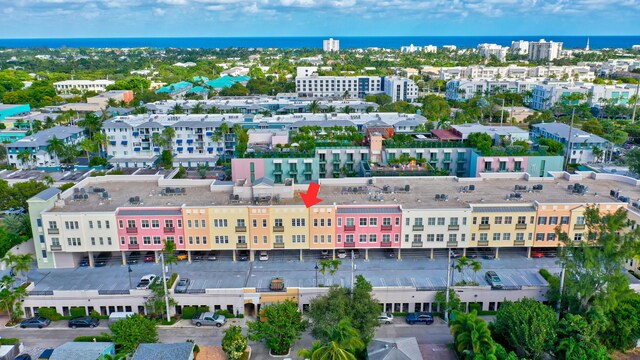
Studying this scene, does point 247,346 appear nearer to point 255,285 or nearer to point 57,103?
point 255,285

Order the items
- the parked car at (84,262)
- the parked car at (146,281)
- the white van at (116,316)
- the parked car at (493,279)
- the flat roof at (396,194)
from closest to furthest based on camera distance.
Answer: the white van at (116,316) → the parked car at (493,279) → the parked car at (146,281) → the parked car at (84,262) → the flat roof at (396,194)

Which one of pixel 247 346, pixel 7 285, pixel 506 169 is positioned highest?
pixel 506 169

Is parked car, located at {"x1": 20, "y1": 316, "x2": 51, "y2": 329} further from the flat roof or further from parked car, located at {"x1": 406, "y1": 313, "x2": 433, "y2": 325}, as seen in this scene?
parked car, located at {"x1": 406, "y1": 313, "x2": 433, "y2": 325}

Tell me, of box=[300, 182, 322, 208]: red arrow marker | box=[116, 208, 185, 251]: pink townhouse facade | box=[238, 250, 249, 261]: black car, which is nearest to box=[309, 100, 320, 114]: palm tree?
box=[300, 182, 322, 208]: red arrow marker

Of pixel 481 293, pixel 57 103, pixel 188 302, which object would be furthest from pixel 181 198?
pixel 57 103

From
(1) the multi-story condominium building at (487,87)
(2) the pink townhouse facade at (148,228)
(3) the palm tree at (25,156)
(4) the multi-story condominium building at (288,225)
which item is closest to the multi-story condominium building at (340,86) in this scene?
(1) the multi-story condominium building at (487,87)

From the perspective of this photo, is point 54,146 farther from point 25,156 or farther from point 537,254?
point 537,254

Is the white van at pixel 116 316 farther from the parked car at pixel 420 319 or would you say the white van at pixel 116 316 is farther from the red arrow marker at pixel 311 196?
the parked car at pixel 420 319

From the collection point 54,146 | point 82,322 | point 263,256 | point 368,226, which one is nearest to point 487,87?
point 54,146
